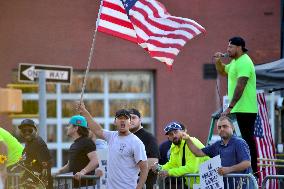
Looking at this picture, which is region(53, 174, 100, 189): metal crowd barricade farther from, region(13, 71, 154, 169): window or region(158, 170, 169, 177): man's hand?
region(13, 71, 154, 169): window

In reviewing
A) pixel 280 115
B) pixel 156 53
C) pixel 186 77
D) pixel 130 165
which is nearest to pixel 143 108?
pixel 186 77

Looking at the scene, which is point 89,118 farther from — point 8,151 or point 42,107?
point 42,107

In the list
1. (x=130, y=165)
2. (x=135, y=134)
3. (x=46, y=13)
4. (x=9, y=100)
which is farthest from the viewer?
(x=46, y=13)

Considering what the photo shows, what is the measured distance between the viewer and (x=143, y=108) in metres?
25.4

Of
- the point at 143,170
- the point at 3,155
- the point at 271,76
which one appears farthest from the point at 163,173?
the point at 271,76

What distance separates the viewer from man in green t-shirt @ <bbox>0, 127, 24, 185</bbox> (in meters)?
12.5

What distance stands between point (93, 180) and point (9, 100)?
464cm

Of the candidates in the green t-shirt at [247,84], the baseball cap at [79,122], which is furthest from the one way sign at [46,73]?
the green t-shirt at [247,84]

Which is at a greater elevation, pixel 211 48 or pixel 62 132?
pixel 211 48

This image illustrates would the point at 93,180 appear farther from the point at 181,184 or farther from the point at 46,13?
the point at 46,13

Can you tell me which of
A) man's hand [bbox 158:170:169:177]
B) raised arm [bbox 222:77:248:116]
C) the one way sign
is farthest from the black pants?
the one way sign

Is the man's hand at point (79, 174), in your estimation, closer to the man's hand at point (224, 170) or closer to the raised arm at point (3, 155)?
the raised arm at point (3, 155)

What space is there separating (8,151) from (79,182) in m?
1.11

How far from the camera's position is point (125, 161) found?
36.6ft
